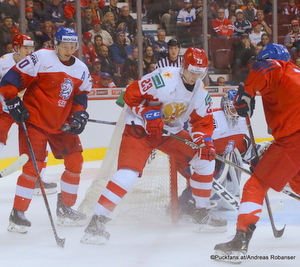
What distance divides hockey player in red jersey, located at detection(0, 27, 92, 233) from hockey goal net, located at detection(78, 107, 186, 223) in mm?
333

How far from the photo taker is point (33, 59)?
10.4ft

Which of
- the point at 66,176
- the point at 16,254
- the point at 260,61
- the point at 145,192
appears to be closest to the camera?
the point at 260,61

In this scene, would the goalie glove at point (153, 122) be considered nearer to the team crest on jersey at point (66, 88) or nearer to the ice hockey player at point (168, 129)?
the ice hockey player at point (168, 129)

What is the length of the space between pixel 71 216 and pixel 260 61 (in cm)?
145

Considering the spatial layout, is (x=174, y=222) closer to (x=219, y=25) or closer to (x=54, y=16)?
(x=54, y=16)

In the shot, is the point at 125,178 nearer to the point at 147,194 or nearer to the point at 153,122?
the point at 153,122

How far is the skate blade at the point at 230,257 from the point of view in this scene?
2.60 metres

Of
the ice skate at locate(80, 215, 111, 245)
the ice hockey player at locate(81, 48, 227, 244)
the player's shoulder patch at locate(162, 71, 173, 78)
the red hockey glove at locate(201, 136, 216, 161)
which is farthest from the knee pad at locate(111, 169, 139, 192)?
the player's shoulder patch at locate(162, 71, 173, 78)

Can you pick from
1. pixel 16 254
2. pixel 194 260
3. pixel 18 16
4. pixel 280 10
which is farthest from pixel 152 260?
pixel 280 10

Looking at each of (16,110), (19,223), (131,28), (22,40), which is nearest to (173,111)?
(16,110)

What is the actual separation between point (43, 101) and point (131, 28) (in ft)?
11.4

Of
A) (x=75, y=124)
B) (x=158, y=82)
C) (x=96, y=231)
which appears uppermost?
(x=158, y=82)

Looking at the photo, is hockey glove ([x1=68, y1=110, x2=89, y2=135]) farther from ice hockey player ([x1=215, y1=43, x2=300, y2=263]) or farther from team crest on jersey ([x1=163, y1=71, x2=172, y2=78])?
ice hockey player ([x1=215, y1=43, x2=300, y2=263])

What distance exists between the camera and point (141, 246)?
294 centimetres
